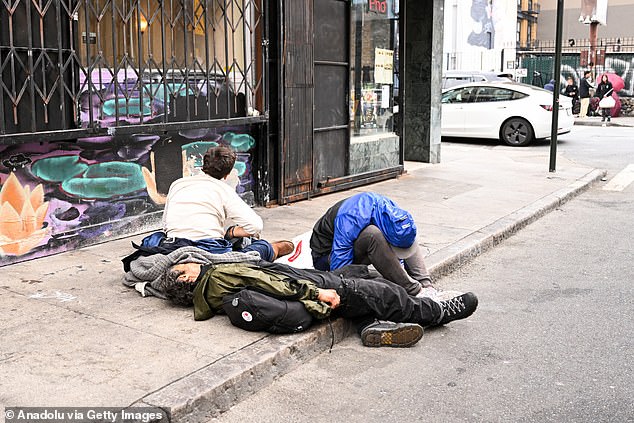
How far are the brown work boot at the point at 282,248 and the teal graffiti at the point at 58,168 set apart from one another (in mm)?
1905

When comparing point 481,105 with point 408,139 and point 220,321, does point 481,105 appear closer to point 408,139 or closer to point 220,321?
point 408,139

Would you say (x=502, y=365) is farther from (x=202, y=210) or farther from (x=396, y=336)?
(x=202, y=210)

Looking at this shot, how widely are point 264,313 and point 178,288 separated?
0.75m

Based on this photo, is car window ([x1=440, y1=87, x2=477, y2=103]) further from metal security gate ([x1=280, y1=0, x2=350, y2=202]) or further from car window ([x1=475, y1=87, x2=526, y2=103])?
metal security gate ([x1=280, y1=0, x2=350, y2=202])

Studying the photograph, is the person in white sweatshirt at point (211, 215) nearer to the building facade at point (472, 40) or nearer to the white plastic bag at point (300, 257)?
the white plastic bag at point (300, 257)

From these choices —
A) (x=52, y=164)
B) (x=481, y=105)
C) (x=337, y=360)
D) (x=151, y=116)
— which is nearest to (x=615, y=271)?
(x=337, y=360)

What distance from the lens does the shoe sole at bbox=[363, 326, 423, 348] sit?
4.71 metres

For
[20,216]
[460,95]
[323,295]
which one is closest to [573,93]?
[460,95]

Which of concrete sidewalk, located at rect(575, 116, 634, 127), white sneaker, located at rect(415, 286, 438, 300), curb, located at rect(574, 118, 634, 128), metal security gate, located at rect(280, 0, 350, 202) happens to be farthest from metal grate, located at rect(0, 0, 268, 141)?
concrete sidewalk, located at rect(575, 116, 634, 127)

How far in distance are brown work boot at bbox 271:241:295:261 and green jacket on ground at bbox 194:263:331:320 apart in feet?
3.28

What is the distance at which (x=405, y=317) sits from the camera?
482 centimetres

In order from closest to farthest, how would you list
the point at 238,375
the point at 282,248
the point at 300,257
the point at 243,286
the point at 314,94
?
the point at 238,375, the point at 243,286, the point at 282,248, the point at 300,257, the point at 314,94

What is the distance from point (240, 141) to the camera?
8.33 meters

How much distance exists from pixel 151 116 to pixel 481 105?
11.4 m
